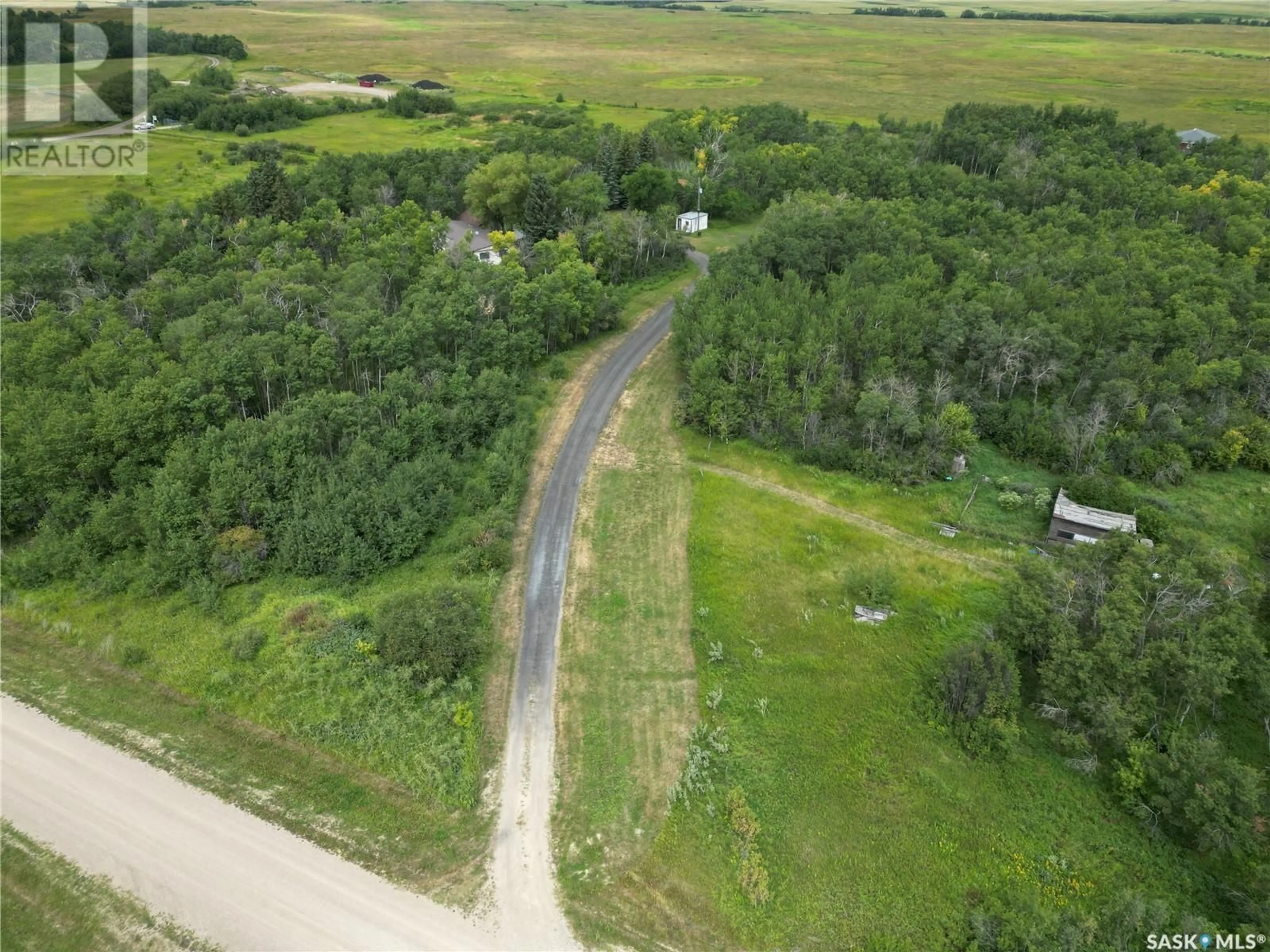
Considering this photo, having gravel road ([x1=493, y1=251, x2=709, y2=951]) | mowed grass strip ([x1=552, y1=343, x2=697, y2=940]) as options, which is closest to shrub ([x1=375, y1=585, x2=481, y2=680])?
gravel road ([x1=493, y1=251, x2=709, y2=951])

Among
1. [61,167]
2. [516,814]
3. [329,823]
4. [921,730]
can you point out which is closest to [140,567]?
[329,823]

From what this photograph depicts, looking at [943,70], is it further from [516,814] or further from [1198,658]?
[516,814]

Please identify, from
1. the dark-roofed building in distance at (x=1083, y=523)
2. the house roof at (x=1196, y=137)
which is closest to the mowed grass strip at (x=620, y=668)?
the dark-roofed building in distance at (x=1083, y=523)

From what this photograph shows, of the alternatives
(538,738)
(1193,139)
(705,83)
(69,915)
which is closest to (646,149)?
(1193,139)

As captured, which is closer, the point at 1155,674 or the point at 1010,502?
the point at 1155,674

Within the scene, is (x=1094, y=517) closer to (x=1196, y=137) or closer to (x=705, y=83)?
(x=1196, y=137)

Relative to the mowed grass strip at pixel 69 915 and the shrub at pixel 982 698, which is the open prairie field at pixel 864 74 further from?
the mowed grass strip at pixel 69 915
